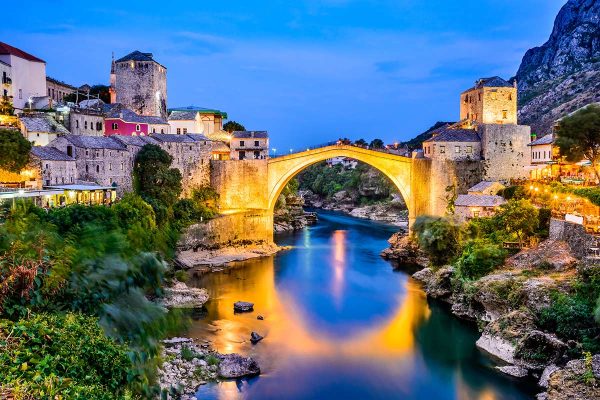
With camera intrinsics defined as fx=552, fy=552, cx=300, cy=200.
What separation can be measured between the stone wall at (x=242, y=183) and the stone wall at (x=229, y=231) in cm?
100

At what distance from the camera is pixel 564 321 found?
11.7 meters

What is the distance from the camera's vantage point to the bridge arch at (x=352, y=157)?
27156 millimetres

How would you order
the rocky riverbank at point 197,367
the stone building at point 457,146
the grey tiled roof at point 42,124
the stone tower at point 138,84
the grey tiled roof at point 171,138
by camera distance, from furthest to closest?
the stone tower at point 138,84 → the grey tiled roof at point 171,138 → the stone building at point 457,146 → the grey tiled roof at point 42,124 → the rocky riverbank at point 197,367

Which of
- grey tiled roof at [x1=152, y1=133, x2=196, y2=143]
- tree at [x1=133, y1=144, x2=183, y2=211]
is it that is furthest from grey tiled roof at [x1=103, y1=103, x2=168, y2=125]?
tree at [x1=133, y1=144, x2=183, y2=211]

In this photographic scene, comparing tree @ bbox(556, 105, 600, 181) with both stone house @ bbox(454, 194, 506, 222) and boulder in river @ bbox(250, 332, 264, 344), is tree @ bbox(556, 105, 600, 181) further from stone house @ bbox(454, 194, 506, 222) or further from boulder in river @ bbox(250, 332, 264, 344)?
boulder in river @ bbox(250, 332, 264, 344)

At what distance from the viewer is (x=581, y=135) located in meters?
18.2

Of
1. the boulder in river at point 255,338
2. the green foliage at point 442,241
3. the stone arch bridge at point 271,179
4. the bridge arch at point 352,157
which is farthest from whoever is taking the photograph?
the bridge arch at point 352,157

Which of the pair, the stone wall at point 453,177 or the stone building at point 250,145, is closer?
the stone wall at point 453,177

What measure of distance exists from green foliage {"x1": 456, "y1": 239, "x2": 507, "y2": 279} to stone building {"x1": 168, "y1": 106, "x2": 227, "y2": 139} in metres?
20.9

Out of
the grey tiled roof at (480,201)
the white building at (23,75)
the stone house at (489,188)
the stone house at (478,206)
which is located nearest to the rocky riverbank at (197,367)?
the stone house at (478,206)

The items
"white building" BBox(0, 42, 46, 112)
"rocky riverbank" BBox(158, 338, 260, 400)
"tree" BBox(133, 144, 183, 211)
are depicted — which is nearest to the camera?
"rocky riverbank" BBox(158, 338, 260, 400)

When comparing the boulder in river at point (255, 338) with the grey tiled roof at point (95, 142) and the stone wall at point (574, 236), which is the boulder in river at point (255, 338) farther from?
the grey tiled roof at point (95, 142)

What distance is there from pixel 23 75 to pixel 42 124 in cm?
714

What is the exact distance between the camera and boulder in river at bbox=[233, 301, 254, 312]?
16406 mm
